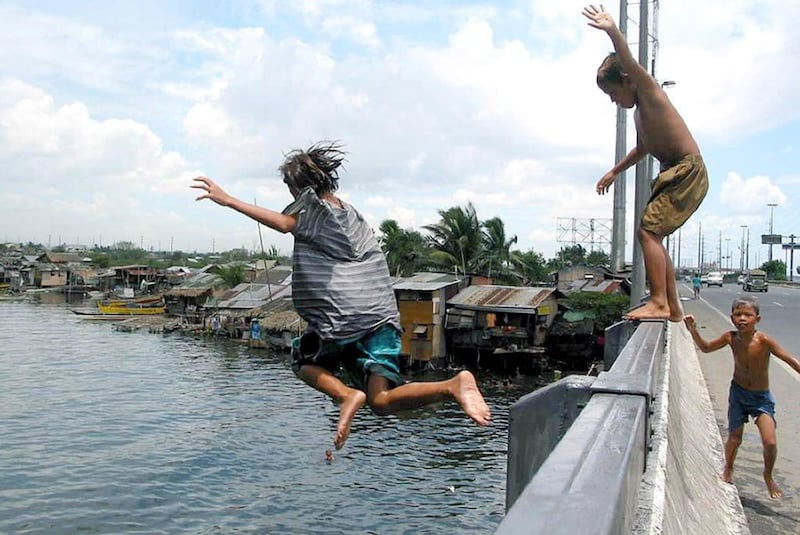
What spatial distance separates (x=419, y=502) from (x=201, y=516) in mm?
6006

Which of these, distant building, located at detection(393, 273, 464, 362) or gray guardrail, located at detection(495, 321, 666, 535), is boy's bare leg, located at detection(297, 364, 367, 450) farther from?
distant building, located at detection(393, 273, 464, 362)

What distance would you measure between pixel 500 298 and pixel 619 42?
1308 inches

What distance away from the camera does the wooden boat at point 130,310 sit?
6950cm

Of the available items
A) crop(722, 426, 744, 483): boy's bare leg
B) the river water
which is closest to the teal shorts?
crop(722, 426, 744, 483): boy's bare leg

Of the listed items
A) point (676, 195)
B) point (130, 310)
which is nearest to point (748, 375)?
point (676, 195)

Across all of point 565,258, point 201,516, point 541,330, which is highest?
point 565,258

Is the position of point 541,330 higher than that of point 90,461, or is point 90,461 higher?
point 541,330

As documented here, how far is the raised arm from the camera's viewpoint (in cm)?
456

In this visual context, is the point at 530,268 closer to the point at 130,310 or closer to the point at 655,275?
the point at 130,310

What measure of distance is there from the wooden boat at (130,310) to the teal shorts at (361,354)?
69731 mm

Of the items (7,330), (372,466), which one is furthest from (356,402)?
(7,330)

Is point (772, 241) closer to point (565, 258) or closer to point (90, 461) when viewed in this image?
point (565, 258)

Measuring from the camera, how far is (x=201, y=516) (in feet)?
65.6

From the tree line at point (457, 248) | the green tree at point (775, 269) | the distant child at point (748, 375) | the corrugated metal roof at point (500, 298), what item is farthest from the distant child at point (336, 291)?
the green tree at point (775, 269)
